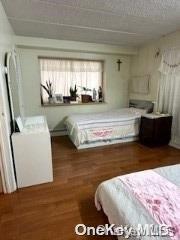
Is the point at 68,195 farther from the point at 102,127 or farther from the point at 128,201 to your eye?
the point at 102,127

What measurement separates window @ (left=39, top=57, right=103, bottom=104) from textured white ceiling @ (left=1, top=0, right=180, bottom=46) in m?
0.79

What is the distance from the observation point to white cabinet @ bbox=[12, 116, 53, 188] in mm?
1944

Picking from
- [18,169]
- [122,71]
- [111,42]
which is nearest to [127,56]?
[122,71]

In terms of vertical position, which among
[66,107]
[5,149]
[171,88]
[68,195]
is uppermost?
[171,88]

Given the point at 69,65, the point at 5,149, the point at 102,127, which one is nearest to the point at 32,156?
the point at 5,149

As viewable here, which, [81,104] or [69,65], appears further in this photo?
[81,104]

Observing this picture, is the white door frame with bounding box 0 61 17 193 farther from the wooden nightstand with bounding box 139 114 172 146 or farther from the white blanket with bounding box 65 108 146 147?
the wooden nightstand with bounding box 139 114 172 146

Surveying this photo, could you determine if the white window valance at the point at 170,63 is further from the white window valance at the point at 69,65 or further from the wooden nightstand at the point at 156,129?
the white window valance at the point at 69,65

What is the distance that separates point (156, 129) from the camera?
3.18 m

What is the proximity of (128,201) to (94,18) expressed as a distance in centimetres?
264

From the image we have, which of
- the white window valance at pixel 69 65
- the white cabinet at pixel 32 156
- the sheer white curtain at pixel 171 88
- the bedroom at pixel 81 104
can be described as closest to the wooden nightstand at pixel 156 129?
the bedroom at pixel 81 104

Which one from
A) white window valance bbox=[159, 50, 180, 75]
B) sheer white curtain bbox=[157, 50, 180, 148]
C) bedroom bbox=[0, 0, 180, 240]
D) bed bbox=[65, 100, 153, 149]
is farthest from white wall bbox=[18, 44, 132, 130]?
sheer white curtain bbox=[157, 50, 180, 148]

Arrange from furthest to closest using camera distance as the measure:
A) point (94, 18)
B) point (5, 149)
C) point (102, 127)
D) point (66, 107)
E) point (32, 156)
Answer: point (66, 107) < point (102, 127) < point (94, 18) < point (32, 156) < point (5, 149)

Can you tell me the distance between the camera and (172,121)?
329 centimetres
